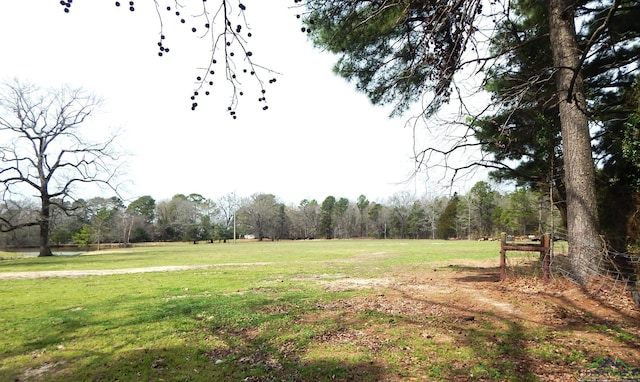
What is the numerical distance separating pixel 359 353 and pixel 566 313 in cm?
342

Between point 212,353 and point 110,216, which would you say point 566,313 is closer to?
point 212,353

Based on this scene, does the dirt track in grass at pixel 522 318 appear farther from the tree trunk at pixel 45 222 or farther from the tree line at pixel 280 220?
the tree line at pixel 280 220

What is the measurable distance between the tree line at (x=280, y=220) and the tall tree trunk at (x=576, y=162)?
34.3 m

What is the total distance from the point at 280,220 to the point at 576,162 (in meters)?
81.3

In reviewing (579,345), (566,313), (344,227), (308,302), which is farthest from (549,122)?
(344,227)

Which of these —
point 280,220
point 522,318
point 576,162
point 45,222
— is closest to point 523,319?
point 522,318

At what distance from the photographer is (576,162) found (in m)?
6.42

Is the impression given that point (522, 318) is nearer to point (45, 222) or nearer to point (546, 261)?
point (546, 261)

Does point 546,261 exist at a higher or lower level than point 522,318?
higher

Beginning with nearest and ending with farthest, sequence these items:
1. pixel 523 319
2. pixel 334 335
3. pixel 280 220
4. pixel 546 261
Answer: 1. pixel 334 335
2. pixel 523 319
3. pixel 546 261
4. pixel 280 220

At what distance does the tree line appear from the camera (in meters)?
52.6

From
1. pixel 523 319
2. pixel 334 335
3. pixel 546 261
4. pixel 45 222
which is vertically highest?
pixel 45 222

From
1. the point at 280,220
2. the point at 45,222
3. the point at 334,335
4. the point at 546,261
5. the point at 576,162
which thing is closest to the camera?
the point at 334,335

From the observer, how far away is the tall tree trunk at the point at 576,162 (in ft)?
20.1
